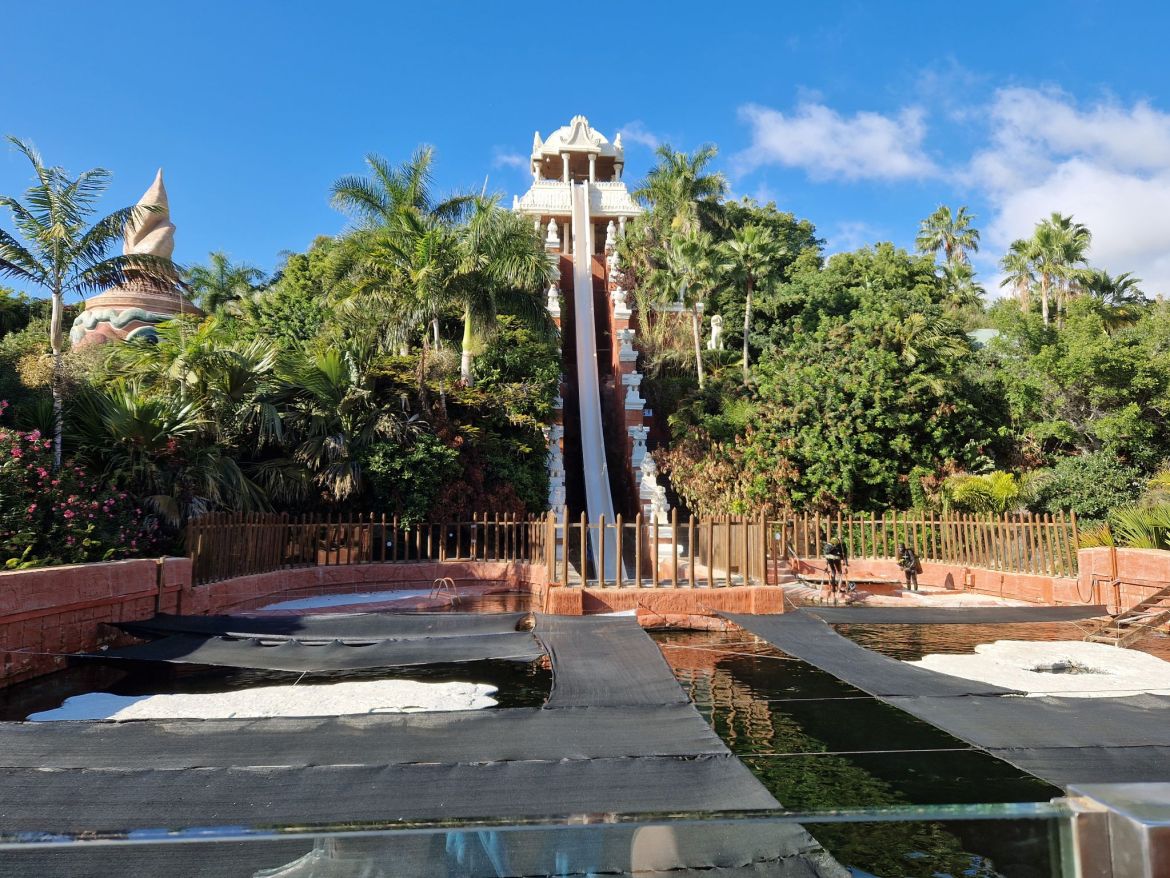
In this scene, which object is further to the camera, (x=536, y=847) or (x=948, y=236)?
(x=948, y=236)

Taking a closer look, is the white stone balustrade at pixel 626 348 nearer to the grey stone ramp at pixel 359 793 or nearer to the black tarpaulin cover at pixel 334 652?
the black tarpaulin cover at pixel 334 652

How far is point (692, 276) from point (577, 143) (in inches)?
955

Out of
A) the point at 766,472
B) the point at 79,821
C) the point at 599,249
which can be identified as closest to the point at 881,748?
the point at 79,821

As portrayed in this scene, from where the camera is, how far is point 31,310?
27125 mm

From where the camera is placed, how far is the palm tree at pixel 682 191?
30.4 m

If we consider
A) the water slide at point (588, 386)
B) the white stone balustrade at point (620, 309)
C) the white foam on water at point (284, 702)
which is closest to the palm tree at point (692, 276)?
the white stone balustrade at point (620, 309)

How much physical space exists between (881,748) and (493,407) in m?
14.0

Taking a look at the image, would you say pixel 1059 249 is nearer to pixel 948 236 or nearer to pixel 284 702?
pixel 948 236

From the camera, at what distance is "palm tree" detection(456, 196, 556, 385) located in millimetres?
17219

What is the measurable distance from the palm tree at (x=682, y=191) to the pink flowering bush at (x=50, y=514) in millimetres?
23947

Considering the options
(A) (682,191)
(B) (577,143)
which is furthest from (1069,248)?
(B) (577,143)

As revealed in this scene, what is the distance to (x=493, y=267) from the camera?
17.4 metres

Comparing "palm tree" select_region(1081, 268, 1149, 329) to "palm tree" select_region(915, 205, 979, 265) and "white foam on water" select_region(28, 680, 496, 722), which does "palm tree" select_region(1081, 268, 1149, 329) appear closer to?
"palm tree" select_region(915, 205, 979, 265)

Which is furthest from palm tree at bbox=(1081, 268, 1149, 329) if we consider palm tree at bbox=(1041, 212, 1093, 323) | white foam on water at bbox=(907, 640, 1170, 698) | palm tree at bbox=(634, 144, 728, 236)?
white foam on water at bbox=(907, 640, 1170, 698)
